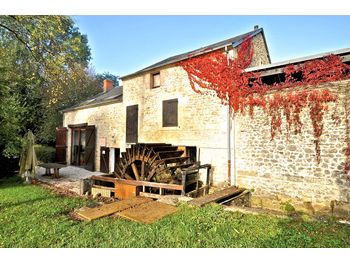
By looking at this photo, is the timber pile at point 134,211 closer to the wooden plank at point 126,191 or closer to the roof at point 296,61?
the wooden plank at point 126,191

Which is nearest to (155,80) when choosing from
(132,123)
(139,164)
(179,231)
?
(132,123)

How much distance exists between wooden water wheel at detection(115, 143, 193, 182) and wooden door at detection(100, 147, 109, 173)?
3696 millimetres

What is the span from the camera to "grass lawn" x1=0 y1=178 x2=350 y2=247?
340 cm

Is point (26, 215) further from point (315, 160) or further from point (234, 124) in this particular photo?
point (315, 160)

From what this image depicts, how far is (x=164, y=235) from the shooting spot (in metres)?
3.66

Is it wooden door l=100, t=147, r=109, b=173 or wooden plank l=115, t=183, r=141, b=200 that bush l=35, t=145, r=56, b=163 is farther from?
wooden plank l=115, t=183, r=141, b=200

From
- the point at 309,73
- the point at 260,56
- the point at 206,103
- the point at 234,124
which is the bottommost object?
the point at 234,124

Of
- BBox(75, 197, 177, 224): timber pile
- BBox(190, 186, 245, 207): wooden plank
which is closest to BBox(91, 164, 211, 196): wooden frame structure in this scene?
BBox(190, 186, 245, 207): wooden plank

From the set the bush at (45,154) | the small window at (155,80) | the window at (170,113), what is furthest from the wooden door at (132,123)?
the bush at (45,154)

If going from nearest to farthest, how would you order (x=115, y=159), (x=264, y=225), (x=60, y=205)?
(x=264, y=225) → (x=60, y=205) → (x=115, y=159)

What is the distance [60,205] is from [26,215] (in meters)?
0.89

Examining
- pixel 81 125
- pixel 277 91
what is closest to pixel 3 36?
pixel 81 125

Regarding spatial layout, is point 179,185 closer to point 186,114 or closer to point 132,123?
point 186,114

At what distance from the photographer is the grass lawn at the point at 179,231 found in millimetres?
3396
